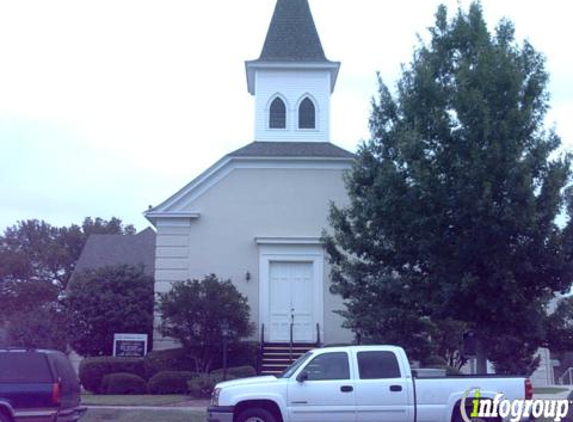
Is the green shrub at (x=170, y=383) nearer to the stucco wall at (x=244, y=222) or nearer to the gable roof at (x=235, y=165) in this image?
the stucco wall at (x=244, y=222)

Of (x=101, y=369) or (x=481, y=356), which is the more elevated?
(x=481, y=356)

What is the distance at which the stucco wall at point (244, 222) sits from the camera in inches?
1187

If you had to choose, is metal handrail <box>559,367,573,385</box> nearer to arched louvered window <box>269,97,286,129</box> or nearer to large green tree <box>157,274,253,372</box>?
arched louvered window <box>269,97,286,129</box>

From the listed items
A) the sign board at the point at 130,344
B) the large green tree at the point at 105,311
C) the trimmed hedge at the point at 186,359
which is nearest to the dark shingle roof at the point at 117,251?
the large green tree at the point at 105,311

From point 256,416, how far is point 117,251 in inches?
1379

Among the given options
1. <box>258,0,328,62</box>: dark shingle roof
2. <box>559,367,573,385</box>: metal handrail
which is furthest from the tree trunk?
<box>559,367,573,385</box>: metal handrail

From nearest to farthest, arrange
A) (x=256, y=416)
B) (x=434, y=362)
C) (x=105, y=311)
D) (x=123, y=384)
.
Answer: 1. (x=256, y=416)
2. (x=123, y=384)
3. (x=434, y=362)
4. (x=105, y=311)

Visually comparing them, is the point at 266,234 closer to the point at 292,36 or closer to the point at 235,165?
the point at 235,165

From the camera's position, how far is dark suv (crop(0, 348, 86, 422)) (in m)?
15.0

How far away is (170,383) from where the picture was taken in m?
26.2

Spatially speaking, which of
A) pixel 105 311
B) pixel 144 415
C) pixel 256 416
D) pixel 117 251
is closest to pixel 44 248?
pixel 117 251

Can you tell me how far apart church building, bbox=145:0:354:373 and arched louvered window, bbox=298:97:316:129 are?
1.56m

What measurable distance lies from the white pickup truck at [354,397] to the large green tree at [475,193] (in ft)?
13.6

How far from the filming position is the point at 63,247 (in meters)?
72.1
